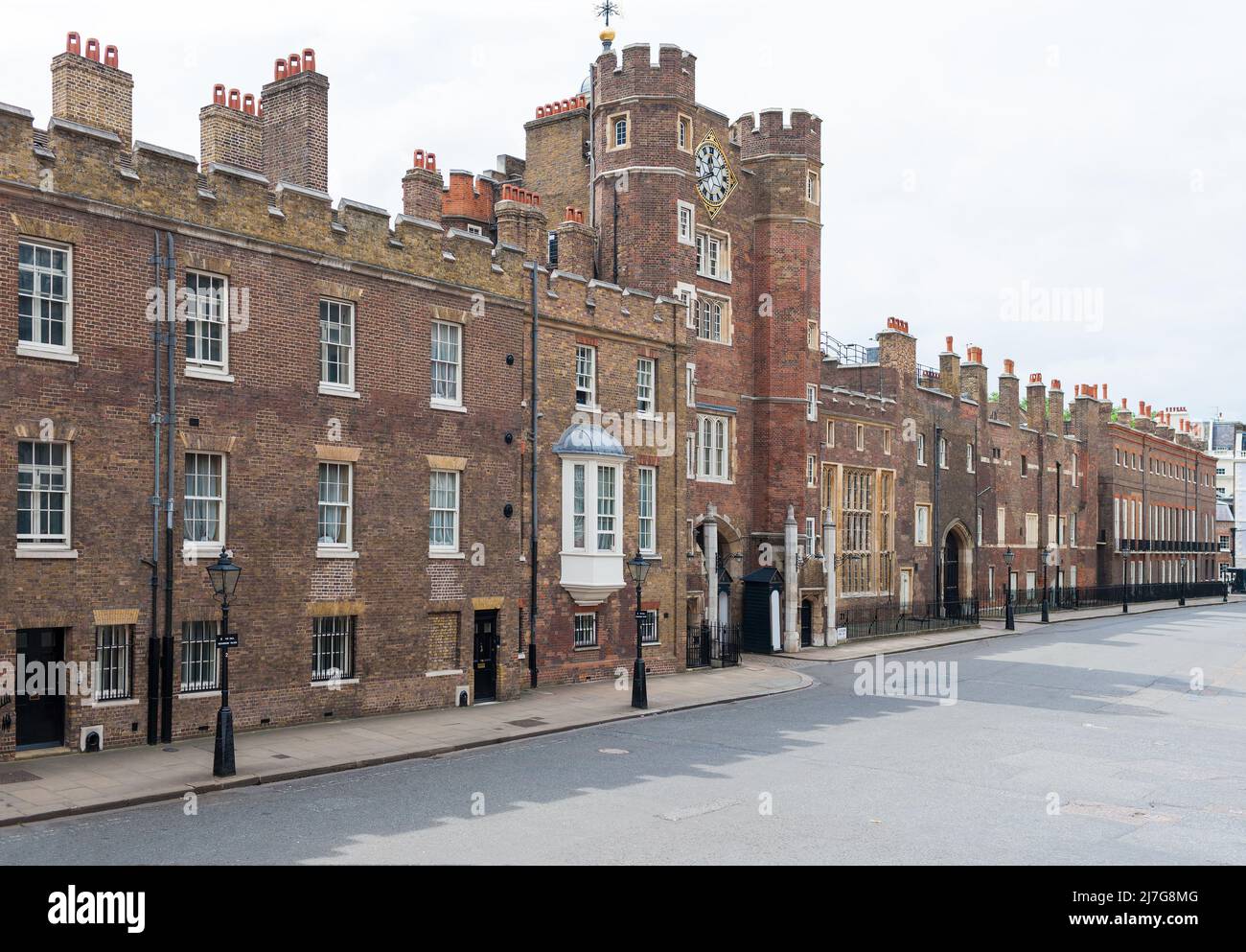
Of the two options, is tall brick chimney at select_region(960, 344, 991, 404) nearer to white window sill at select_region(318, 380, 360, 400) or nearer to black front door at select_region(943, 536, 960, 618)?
black front door at select_region(943, 536, 960, 618)

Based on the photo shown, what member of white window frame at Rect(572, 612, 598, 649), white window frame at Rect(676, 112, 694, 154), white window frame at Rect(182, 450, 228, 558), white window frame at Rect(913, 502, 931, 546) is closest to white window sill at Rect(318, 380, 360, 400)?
white window frame at Rect(182, 450, 228, 558)

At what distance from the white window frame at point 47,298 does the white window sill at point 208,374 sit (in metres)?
2.17

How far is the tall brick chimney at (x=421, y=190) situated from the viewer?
3100 centimetres

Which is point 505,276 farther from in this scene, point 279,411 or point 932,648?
point 932,648

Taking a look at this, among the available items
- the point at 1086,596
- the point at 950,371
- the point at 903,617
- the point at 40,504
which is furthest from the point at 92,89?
the point at 1086,596

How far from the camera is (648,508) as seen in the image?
1302 inches

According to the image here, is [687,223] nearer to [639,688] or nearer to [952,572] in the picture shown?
[639,688]

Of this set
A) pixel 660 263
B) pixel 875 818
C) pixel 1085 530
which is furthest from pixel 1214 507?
pixel 875 818

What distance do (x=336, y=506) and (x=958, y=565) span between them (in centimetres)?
4483

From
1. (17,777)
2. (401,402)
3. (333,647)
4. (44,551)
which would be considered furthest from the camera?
(401,402)

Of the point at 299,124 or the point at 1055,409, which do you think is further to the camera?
the point at 1055,409

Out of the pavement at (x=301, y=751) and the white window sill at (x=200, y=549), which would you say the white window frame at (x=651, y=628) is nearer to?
the pavement at (x=301, y=751)

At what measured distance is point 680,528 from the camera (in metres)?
33.9

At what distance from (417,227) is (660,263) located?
1194cm
